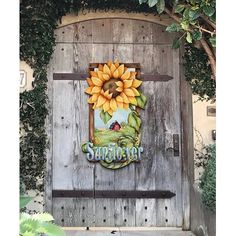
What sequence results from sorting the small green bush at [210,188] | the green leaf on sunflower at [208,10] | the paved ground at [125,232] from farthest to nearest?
the paved ground at [125,232] → the small green bush at [210,188] → the green leaf on sunflower at [208,10]

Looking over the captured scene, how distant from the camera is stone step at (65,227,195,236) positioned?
4312mm

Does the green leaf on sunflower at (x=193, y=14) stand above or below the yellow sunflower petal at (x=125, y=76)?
above

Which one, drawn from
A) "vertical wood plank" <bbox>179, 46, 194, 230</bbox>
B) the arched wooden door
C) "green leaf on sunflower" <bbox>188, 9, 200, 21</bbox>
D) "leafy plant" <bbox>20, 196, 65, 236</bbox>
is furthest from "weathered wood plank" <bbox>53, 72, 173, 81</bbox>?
"leafy plant" <bbox>20, 196, 65, 236</bbox>

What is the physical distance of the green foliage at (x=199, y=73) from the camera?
14.6ft

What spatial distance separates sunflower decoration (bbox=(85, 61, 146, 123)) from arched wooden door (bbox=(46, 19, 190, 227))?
0.34ft

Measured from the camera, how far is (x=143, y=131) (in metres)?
4.59

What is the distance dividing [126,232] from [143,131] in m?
1.03

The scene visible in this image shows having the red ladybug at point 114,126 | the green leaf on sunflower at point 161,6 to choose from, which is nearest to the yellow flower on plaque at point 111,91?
the red ladybug at point 114,126

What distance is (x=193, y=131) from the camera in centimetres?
448

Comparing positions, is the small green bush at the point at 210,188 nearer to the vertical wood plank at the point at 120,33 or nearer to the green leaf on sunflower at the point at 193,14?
the green leaf on sunflower at the point at 193,14

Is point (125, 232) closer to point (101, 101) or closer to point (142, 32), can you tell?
point (101, 101)

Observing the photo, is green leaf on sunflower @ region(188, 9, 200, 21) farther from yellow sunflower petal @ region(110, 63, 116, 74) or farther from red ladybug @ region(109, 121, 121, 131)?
red ladybug @ region(109, 121, 121, 131)

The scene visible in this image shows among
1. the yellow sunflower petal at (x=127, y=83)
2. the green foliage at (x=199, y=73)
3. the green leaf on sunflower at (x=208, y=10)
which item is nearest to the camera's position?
the green leaf on sunflower at (x=208, y=10)
